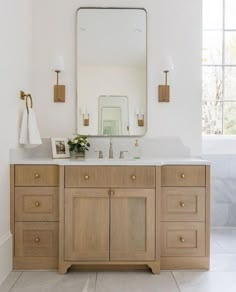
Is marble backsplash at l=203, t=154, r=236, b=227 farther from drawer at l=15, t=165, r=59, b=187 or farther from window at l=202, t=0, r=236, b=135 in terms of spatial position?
drawer at l=15, t=165, r=59, b=187

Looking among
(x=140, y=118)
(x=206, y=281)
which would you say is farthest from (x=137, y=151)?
(x=206, y=281)

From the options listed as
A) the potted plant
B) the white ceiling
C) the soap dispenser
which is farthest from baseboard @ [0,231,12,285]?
the white ceiling

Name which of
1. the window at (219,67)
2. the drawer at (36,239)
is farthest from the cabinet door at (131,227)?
the window at (219,67)

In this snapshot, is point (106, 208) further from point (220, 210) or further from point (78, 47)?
point (220, 210)

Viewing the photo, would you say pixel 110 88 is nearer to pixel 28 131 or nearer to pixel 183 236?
pixel 28 131

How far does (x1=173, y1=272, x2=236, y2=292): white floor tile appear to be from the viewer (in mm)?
2307

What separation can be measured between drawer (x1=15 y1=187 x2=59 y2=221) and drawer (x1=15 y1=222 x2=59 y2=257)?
0.05 metres

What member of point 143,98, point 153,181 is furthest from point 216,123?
point 153,181

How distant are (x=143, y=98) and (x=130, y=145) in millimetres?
438

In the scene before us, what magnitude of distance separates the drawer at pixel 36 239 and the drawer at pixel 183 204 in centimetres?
84

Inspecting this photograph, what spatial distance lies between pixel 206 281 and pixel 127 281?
0.55 metres

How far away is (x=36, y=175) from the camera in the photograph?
262cm

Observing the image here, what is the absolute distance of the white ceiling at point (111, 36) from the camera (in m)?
3.12

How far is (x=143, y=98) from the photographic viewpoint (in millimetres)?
3152
